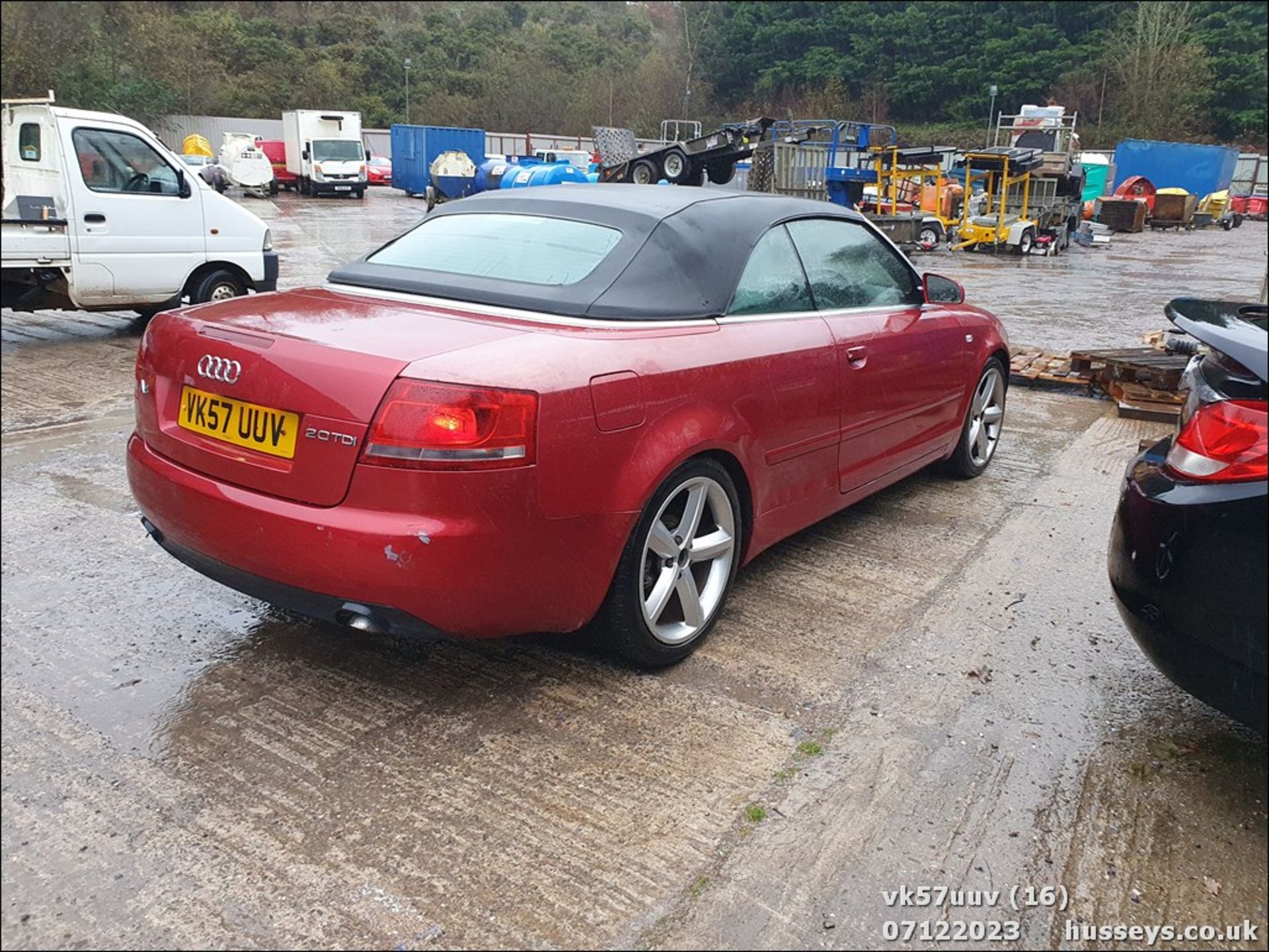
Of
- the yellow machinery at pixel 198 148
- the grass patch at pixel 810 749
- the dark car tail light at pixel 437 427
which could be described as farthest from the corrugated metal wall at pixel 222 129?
the grass patch at pixel 810 749

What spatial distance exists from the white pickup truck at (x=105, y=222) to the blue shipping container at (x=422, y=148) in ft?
87.3

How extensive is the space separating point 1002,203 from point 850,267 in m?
19.0

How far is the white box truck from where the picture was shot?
103 feet

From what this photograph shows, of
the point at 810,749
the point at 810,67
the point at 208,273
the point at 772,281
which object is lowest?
the point at 810,749

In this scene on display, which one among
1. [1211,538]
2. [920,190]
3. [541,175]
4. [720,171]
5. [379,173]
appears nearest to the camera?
[1211,538]

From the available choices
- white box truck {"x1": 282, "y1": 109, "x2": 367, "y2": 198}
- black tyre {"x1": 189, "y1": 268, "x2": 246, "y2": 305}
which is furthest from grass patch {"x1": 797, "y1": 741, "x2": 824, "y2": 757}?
white box truck {"x1": 282, "y1": 109, "x2": 367, "y2": 198}

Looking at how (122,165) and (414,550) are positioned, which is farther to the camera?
(122,165)

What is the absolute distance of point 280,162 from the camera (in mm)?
36281

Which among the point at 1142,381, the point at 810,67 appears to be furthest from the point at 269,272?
the point at 810,67

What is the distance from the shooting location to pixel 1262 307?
9.25ft

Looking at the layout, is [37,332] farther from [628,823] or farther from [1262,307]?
[1262,307]

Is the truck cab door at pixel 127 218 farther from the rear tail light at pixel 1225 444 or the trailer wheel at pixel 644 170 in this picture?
the trailer wheel at pixel 644 170

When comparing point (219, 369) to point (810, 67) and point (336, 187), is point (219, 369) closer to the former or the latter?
point (336, 187)

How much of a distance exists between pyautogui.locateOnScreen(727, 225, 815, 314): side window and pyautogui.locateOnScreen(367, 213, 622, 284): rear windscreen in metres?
0.49
